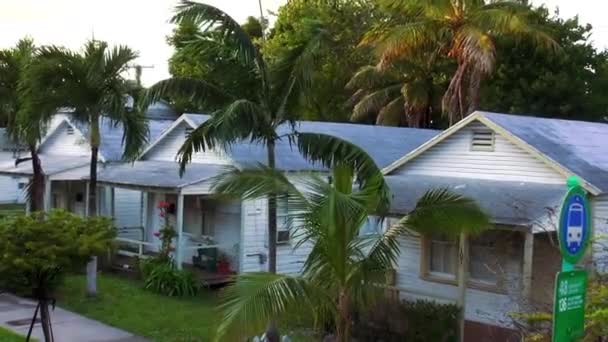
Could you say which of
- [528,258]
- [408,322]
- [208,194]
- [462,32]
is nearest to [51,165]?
[208,194]

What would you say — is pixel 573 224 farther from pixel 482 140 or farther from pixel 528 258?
pixel 482 140

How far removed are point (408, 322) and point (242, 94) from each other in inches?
196

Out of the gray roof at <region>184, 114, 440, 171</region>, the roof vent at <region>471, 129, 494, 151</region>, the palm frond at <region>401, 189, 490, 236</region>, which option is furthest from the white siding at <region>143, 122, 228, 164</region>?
the palm frond at <region>401, 189, 490, 236</region>

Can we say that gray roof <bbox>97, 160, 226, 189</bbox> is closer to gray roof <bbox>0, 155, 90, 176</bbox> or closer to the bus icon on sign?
gray roof <bbox>0, 155, 90, 176</bbox>

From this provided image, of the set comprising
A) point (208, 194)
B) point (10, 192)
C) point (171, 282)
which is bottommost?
point (171, 282)

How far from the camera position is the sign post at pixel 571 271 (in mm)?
5547

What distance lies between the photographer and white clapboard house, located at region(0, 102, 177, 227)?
23.5 m

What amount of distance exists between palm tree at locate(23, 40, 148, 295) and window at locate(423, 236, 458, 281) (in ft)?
22.5

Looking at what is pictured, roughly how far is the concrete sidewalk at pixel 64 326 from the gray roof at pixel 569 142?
7.99 m

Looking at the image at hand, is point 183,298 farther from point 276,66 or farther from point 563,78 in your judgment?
point 563,78

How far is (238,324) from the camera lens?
8.23 metres

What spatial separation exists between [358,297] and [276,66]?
4.64 metres

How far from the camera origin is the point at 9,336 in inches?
550

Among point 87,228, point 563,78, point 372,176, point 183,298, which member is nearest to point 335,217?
point 372,176
